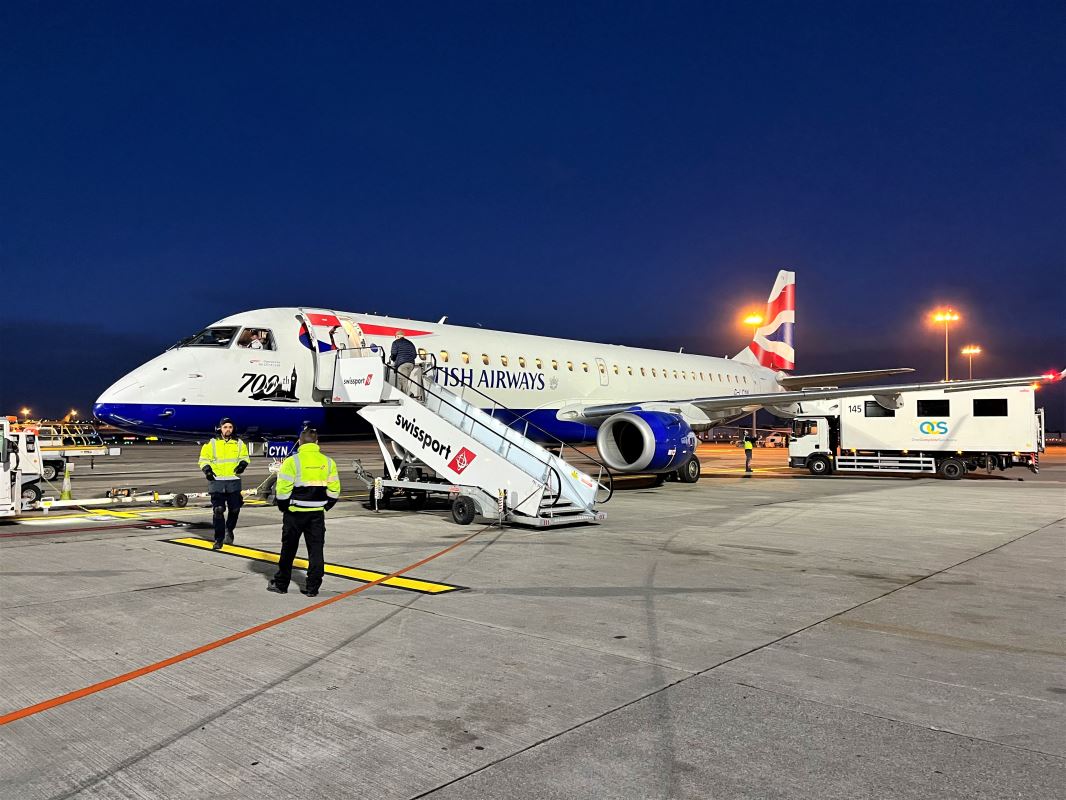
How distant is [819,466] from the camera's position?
78.3ft

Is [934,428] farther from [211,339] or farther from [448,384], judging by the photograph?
[211,339]

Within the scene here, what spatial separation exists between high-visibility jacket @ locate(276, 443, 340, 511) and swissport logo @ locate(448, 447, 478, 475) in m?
4.80

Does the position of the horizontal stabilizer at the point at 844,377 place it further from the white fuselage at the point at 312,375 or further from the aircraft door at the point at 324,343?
the aircraft door at the point at 324,343

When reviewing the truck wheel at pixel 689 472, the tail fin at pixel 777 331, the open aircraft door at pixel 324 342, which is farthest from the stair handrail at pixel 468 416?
the tail fin at pixel 777 331

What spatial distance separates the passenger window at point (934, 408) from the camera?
71.9 feet

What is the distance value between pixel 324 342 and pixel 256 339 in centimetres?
125

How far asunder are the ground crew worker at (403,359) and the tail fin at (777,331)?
62.2 ft

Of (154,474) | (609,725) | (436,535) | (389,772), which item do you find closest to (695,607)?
(609,725)

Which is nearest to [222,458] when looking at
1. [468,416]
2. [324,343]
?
[468,416]

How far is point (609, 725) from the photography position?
3861 mm

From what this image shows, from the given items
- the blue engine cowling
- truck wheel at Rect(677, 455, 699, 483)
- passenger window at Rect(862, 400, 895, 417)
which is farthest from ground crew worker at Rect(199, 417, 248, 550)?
passenger window at Rect(862, 400, 895, 417)

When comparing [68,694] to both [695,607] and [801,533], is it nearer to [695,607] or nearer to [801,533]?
[695,607]

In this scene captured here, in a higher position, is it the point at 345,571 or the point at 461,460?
the point at 461,460

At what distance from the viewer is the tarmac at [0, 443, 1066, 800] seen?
334 centimetres
